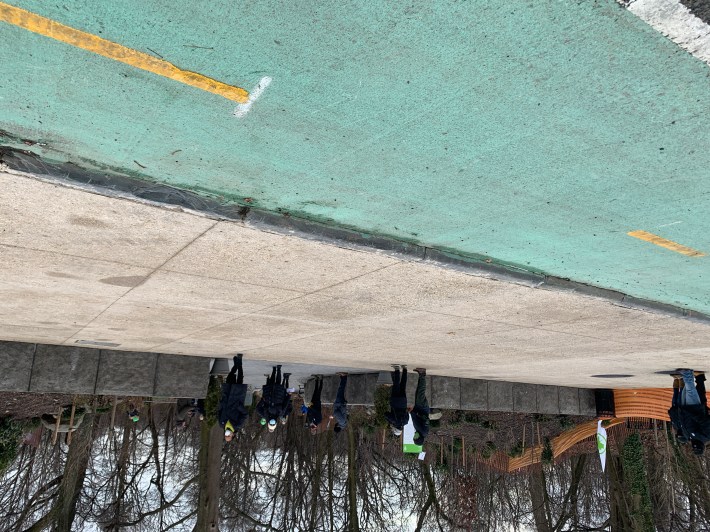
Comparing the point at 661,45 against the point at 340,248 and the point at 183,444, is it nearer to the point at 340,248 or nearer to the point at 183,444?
the point at 340,248

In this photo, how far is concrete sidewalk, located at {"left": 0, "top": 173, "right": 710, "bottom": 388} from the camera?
9.50 ft

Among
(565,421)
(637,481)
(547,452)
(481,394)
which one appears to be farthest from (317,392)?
(637,481)

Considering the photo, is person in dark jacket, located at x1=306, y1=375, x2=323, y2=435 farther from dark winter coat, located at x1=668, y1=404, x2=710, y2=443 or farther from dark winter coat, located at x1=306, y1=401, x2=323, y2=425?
dark winter coat, located at x1=668, y1=404, x2=710, y2=443

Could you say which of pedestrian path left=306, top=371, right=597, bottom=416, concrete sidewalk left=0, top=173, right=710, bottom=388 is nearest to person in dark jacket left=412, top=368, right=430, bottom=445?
pedestrian path left=306, top=371, right=597, bottom=416

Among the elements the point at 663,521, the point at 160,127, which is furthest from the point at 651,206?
the point at 663,521

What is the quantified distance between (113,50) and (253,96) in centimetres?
44

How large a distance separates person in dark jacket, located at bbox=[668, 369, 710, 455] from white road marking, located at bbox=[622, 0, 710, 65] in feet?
28.8

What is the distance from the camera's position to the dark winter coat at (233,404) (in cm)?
1034

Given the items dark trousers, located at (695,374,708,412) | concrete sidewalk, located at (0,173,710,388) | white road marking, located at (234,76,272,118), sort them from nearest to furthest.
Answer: white road marking, located at (234,76,272,118), concrete sidewalk, located at (0,173,710,388), dark trousers, located at (695,374,708,412)

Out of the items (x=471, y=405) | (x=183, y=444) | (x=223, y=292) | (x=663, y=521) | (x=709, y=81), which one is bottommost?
(x=663, y=521)

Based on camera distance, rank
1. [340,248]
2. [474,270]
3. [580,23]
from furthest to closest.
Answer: [474,270] < [340,248] < [580,23]

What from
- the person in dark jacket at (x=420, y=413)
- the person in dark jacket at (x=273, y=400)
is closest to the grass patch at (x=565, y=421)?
the person in dark jacket at (x=420, y=413)

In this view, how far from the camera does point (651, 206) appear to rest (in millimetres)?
2572

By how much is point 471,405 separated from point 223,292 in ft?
32.5
